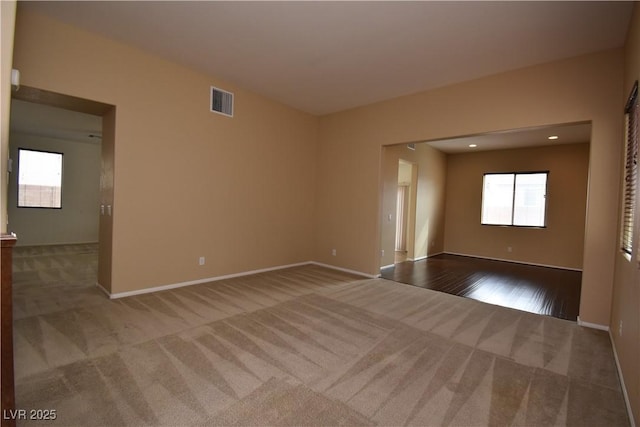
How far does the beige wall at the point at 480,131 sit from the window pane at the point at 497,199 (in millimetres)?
4337

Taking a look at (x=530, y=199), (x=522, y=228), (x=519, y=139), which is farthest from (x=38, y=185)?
(x=530, y=199)

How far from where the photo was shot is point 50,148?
766cm

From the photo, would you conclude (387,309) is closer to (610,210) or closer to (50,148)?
(610,210)

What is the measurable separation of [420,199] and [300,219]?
3.26 meters

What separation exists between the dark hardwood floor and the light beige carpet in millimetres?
557

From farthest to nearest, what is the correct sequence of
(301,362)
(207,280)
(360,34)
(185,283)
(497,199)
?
1. (497,199)
2. (207,280)
3. (185,283)
4. (360,34)
5. (301,362)

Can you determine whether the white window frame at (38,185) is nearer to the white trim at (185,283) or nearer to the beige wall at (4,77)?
the white trim at (185,283)

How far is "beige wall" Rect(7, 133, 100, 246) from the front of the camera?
730 cm

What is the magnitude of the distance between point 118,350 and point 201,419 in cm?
126

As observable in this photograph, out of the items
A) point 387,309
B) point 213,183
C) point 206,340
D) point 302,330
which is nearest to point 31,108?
A: point 213,183

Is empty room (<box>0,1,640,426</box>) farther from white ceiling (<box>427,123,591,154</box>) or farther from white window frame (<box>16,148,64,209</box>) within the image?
white window frame (<box>16,148,64,209</box>)

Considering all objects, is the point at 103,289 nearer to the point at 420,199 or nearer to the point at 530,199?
the point at 420,199

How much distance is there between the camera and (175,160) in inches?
165

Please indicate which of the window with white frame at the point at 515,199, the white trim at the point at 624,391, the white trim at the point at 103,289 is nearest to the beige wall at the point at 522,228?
the window with white frame at the point at 515,199
